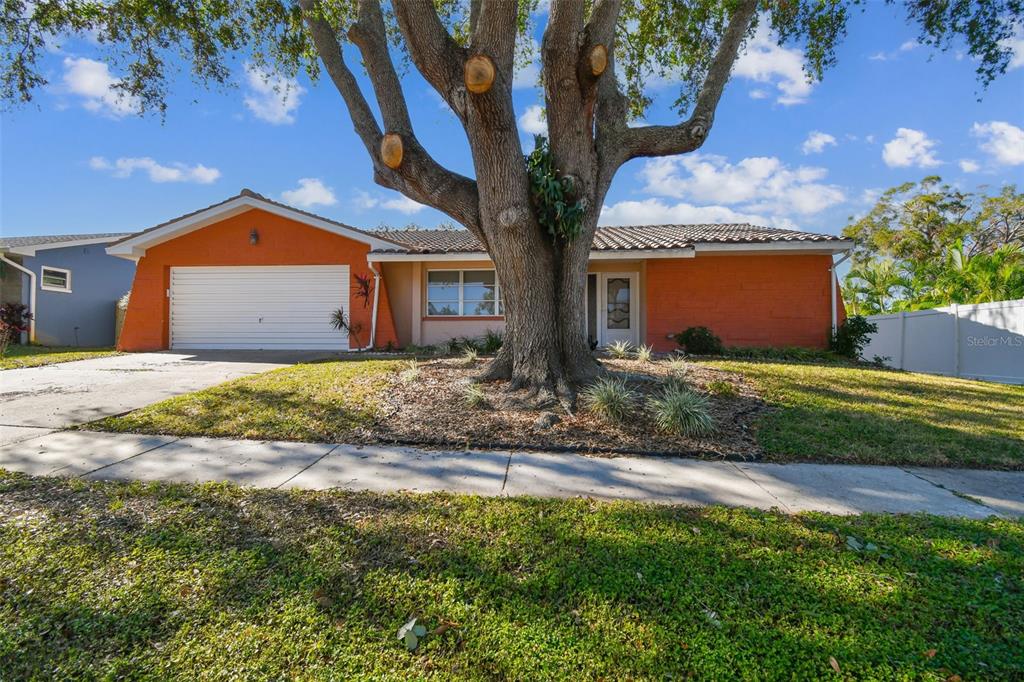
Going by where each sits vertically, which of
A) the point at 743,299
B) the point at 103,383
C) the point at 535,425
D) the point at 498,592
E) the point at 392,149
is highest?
the point at 392,149

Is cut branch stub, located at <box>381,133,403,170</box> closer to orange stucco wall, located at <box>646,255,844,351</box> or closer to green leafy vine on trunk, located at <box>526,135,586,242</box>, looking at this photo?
green leafy vine on trunk, located at <box>526,135,586,242</box>

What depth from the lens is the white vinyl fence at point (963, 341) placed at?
1046 cm

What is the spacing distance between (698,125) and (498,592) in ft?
20.3

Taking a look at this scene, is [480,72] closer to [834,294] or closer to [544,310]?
[544,310]

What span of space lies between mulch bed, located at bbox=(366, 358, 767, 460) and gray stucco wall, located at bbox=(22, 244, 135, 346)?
56.5ft

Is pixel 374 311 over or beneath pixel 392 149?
beneath

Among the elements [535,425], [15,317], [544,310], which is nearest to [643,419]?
[535,425]

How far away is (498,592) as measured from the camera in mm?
2203

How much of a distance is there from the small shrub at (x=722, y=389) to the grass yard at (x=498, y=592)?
3.23 metres

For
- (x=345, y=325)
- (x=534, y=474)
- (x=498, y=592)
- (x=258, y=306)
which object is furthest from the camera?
(x=258, y=306)

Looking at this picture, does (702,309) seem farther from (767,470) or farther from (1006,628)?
(1006,628)

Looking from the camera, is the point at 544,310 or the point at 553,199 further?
the point at 544,310

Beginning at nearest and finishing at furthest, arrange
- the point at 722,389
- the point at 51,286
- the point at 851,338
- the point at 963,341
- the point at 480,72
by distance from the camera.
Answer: the point at 480,72, the point at 722,389, the point at 851,338, the point at 963,341, the point at 51,286

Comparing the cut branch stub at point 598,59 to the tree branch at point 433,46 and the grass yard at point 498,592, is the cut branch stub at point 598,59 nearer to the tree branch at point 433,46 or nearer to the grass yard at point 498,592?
the tree branch at point 433,46
